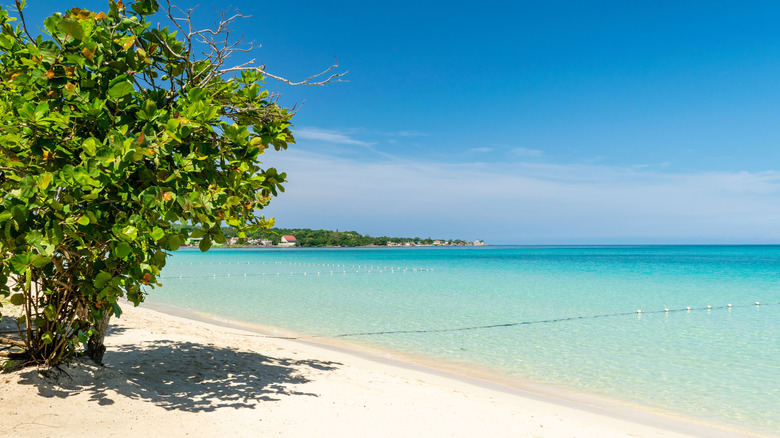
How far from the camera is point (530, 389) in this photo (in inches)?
344

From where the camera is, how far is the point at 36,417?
4707 millimetres

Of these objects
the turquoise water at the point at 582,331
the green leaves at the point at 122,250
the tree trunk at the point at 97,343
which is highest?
the green leaves at the point at 122,250

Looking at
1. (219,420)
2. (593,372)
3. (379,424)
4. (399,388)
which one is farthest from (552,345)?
(219,420)

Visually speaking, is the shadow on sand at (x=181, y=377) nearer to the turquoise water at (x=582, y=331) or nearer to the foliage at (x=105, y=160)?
the foliage at (x=105, y=160)

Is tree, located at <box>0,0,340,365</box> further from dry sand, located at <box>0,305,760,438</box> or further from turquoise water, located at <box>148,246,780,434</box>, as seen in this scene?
turquoise water, located at <box>148,246,780,434</box>

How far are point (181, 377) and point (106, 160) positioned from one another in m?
3.84

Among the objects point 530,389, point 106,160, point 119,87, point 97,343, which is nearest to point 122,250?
point 106,160

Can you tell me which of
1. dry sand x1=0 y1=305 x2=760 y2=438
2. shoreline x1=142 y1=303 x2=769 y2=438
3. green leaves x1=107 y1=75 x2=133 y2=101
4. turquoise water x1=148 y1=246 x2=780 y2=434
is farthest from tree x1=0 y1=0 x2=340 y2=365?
turquoise water x1=148 y1=246 x2=780 y2=434

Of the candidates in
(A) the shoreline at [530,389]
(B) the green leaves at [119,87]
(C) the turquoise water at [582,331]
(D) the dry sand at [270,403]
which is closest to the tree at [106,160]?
(B) the green leaves at [119,87]

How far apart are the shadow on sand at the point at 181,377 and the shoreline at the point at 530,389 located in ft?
7.92

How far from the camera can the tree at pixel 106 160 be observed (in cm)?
416

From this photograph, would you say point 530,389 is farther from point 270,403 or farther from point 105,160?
point 105,160

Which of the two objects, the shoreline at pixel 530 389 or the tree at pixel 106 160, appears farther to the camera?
the shoreline at pixel 530 389

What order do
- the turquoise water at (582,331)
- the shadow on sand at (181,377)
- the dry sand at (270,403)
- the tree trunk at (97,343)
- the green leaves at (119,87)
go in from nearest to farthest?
the green leaves at (119,87) → the dry sand at (270,403) → the shadow on sand at (181,377) → the tree trunk at (97,343) → the turquoise water at (582,331)
